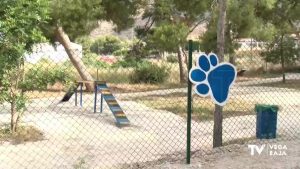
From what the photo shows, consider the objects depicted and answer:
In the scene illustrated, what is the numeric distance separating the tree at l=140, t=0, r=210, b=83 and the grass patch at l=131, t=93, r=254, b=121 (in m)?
1.64

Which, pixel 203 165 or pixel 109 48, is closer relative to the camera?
pixel 203 165

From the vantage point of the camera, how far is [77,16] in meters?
15.6

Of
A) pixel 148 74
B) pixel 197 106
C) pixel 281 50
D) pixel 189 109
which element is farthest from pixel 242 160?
pixel 281 50

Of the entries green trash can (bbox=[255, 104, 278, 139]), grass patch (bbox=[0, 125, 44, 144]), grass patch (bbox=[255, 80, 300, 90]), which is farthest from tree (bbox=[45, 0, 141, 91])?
green trash can (bbox=[255, 104, 278, 139])

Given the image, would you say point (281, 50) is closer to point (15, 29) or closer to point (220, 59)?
point (220, 59)

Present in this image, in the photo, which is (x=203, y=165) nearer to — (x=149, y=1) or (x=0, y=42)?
(x=0, y=42)

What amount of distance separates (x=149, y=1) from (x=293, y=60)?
861 cm

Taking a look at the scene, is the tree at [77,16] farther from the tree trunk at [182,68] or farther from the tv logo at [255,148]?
the tv logo at [255,148]

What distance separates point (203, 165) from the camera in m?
6.26

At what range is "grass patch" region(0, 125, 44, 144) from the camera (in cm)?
941

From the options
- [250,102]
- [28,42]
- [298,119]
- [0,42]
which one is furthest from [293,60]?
[0,42]

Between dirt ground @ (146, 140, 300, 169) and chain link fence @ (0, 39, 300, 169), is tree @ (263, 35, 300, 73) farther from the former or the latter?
dirt ground @ (146, 140, 300, 169)

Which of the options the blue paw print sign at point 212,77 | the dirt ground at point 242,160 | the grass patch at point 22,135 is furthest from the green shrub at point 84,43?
the blue paw print sign at point 212,77

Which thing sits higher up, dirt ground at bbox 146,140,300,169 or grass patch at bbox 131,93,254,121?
dirt ground at bbox 146,140,300,169
